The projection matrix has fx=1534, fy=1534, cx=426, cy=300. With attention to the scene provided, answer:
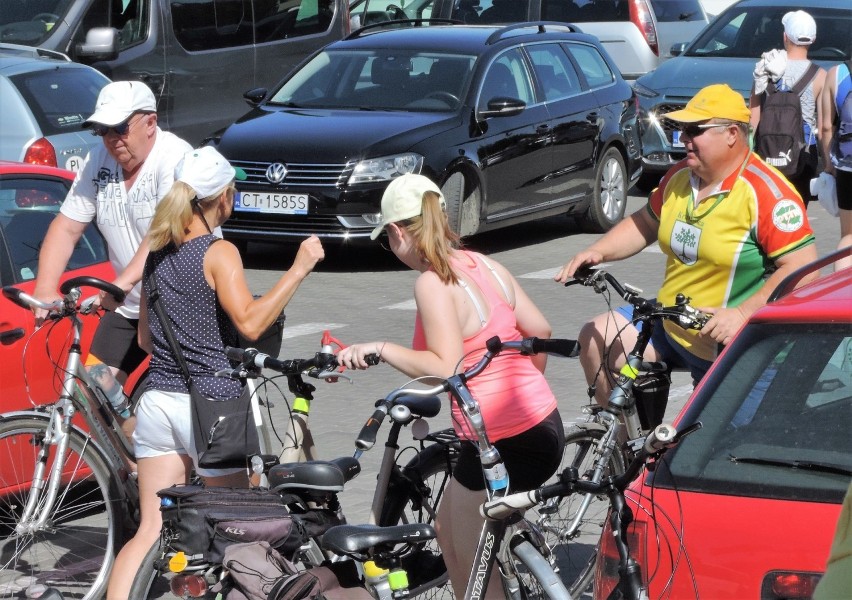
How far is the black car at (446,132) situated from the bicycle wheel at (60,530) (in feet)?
19.6

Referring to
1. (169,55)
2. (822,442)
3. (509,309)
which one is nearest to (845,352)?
(822,442)

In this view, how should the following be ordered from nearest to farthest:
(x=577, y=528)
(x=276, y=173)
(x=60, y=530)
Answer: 1. (x=577, y=528)
2. (x=60, y=530)
3. (x=276, y=173)

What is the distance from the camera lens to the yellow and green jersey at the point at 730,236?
5.25m

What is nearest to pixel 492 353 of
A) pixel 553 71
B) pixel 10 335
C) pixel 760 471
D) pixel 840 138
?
pixel 760 471

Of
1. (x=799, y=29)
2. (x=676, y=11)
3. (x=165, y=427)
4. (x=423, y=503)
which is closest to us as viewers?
(x=165, y=427)

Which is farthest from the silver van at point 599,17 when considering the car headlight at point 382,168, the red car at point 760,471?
the red car at point 760,471

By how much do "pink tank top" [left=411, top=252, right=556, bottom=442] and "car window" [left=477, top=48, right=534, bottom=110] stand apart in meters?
7.91

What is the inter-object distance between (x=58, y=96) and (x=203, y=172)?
6903 millimetres

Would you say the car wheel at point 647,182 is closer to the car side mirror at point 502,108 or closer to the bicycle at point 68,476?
the car side mirror at point 502,108

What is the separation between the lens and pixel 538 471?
15.1 feet

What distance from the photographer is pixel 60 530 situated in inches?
217

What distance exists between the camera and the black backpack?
11.2m

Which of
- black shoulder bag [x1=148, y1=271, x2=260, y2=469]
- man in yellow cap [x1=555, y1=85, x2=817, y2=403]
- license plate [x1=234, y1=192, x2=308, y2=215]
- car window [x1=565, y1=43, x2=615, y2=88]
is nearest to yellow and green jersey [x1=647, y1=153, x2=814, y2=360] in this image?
man in yellow cap [x1=555, y1=85, x2=817, y2=403]

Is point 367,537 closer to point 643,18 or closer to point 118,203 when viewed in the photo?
point 118,203
